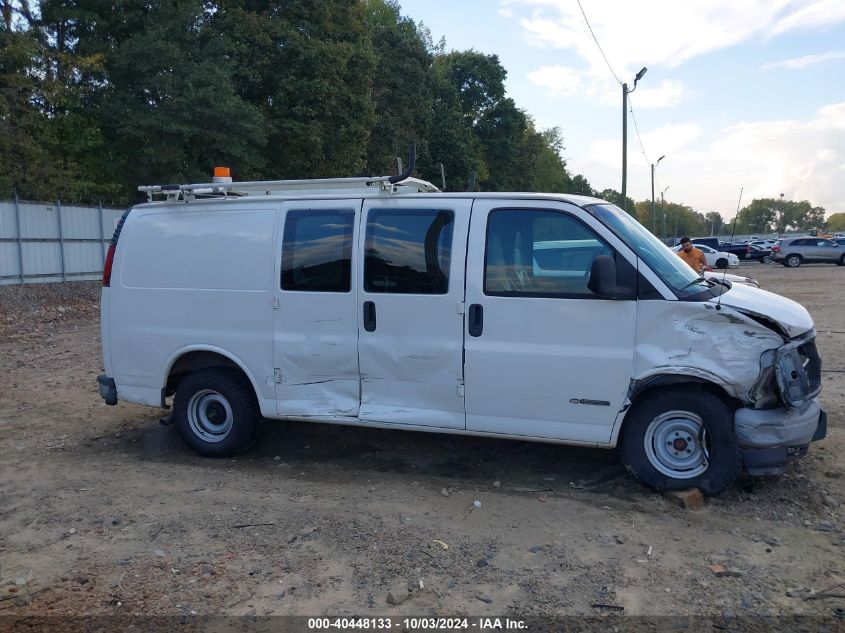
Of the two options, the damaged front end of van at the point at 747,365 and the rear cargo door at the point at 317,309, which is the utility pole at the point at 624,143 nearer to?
the rear cargo door at the point at 317,309

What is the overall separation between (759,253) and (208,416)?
46.5m

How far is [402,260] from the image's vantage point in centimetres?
529

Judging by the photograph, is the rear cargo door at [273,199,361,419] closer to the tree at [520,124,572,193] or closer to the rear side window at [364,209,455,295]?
the rear side window at [364,209,455,295]

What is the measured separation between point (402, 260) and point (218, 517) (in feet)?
7.36

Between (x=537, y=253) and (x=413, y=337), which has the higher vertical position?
(x=537, y=253)

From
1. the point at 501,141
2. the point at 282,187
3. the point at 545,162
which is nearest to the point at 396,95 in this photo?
the point at 501,141

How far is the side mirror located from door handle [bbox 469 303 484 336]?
829mm

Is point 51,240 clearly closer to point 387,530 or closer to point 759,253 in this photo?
point 387,530

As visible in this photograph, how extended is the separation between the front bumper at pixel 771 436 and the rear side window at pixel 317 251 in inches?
118

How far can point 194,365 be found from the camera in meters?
6.06

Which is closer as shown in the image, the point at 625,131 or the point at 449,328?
the point at 449,328

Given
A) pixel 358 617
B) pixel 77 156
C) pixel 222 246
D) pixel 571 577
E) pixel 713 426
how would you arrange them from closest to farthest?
pixel 358 617 < pixel 571 577 < pixel 713 426 < pixel 222 246 < pixel 77 156

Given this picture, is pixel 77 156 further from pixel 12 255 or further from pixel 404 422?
pixel 404 422

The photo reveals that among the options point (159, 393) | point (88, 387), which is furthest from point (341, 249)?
point (88, 387)
